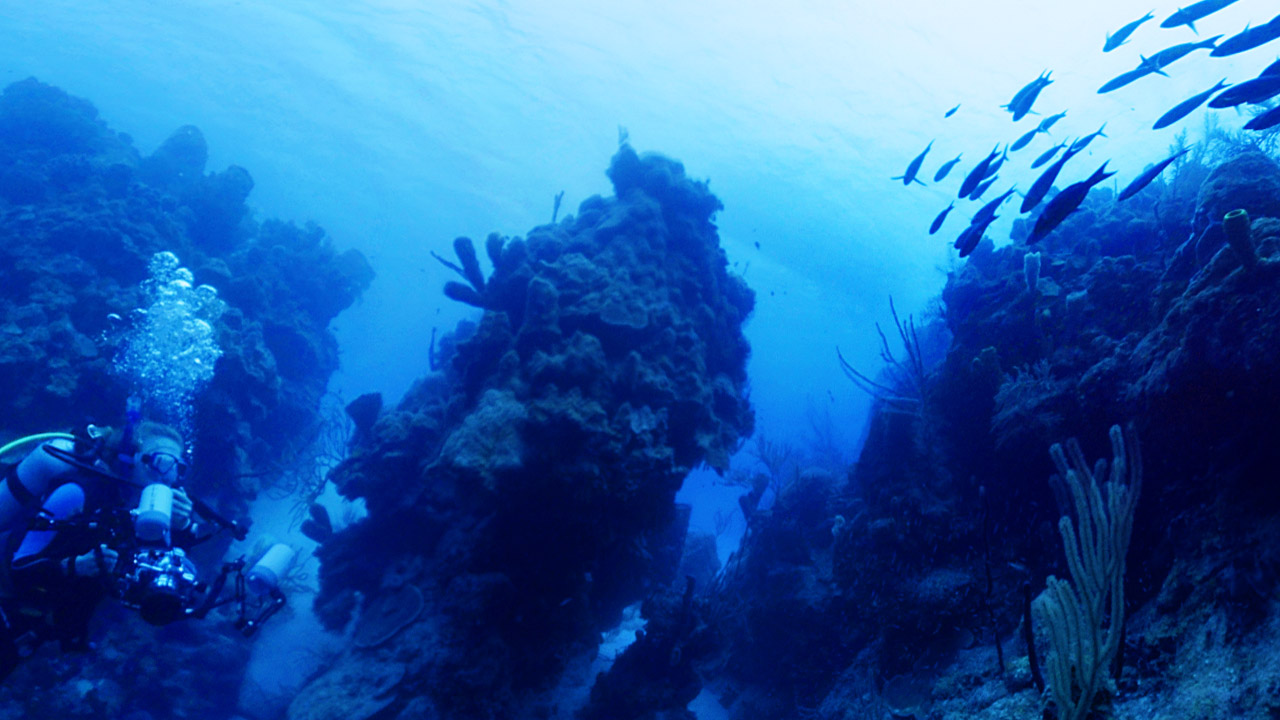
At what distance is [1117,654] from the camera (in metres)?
3.29

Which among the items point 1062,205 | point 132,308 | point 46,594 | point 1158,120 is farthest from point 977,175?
point 132,308

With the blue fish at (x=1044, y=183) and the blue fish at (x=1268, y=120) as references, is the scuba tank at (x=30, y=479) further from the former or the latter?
the blue fish at (x=1268, y=120)

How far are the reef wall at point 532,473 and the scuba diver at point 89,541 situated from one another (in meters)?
2.40

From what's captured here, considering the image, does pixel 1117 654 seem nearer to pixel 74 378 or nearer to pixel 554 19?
pixel 74 378

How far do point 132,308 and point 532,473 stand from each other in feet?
33.3

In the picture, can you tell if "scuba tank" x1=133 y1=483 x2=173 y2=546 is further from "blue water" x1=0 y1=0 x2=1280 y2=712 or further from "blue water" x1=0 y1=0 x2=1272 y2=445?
"blue water" x1=0 y1=0 x2=1280 y2=712

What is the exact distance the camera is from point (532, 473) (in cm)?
652

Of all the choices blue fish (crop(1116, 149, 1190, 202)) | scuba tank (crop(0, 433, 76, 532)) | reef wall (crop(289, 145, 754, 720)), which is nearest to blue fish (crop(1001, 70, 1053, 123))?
blue fish (crop(1116, 149, 1190, 202))

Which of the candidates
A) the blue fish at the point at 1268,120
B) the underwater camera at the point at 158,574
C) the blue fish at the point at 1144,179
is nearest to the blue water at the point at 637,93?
the underwater camera at the point at 158,574

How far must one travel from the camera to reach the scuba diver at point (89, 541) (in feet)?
13.4

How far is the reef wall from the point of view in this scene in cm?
652

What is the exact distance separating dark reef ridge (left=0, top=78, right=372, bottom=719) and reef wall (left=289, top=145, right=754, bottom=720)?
2.42m

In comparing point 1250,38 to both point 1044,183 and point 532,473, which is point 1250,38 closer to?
point 1044,183

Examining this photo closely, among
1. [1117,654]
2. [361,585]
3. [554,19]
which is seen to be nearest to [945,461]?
[1117,654]
